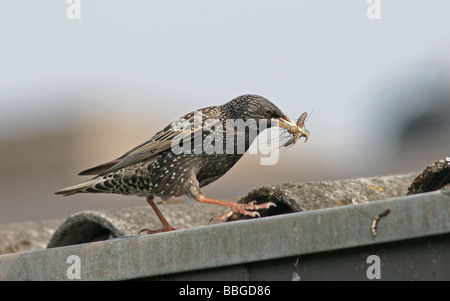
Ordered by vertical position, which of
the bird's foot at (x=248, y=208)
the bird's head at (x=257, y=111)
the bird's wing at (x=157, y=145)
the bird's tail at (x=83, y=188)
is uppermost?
the bird's head at (x=257, y=111)

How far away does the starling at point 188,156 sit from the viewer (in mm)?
5289

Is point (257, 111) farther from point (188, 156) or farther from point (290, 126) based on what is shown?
point (188, 156)

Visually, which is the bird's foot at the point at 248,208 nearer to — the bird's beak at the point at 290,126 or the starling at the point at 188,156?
the starling at the point at 188,156

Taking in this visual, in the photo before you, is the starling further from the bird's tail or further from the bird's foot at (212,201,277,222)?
the bird's foot at (212,201,277,222)

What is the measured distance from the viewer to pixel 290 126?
5.34 m

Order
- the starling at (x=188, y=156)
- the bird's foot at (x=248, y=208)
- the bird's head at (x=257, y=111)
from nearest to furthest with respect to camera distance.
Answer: the bird's foot at (x=248, y=208)
the starling at (x=188, y=156)
the bird's head at (x=257, y=111)

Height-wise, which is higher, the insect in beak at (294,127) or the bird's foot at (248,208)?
the insect in beak at (294,127)

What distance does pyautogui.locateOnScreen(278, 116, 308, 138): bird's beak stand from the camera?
531 centimetres

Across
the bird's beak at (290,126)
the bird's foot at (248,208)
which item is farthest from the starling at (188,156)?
the bird's foot at (248,208)

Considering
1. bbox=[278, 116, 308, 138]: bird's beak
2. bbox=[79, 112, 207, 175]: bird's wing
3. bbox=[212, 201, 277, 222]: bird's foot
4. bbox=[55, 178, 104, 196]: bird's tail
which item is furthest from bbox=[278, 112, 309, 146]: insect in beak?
bbox=[55, 178, 104, 196]: bird's tail

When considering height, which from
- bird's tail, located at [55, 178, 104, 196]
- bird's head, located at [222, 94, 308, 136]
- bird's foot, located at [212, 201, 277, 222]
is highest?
bird's head, located at [222, 94, 308, 136]

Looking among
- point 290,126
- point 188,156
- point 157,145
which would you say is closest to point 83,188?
point 157,145

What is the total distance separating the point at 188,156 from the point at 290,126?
2.25ft
